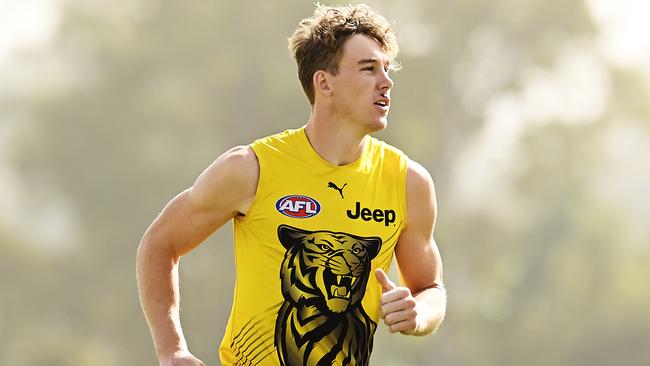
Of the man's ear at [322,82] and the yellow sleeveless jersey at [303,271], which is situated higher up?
the man's ear at [322,82]

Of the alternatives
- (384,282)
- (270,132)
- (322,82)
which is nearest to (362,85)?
(322,82)

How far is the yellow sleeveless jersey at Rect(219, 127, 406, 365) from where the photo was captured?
6.22 meters

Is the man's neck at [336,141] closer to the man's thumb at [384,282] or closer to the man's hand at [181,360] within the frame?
the man's thumb at [384,282]

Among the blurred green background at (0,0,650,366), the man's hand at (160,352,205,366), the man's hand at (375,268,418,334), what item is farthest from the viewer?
the blurred green background at (0,0,650,366)

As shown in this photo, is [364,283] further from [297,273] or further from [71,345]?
[71,345]

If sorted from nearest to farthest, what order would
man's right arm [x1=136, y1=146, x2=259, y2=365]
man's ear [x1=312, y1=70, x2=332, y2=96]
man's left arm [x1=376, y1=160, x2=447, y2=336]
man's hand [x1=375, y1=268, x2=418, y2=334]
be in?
man's hand [x1=375, y1=268, x2=418, y2=334]
man's right arm [x1=136, y1=146, x2=259, y2=365]
man's left arm [x1=376, y1=160, x2=447, y2=336]
man's ear [x1=312, y1=70, x2=332, y2=96]

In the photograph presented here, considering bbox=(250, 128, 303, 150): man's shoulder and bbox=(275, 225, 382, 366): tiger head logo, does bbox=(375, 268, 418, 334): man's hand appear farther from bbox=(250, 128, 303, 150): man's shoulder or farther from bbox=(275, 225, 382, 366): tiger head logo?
bbox=(250, 128, 303, 150): man's shoulder

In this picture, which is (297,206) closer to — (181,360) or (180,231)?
(180,231)

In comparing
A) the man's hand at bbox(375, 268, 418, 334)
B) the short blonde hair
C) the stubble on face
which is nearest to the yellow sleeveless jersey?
the stubble on face

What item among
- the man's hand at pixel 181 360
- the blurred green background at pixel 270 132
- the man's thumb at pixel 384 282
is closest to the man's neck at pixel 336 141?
the man's thumb at pixel 384 282

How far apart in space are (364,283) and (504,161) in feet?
83.0

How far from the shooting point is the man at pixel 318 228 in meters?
6.22

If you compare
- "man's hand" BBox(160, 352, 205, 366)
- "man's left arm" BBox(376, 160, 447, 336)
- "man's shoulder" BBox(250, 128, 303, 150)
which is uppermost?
"man's shoulder" BBox(250, 128, 303, 150)

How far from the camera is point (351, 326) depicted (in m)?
6.27
